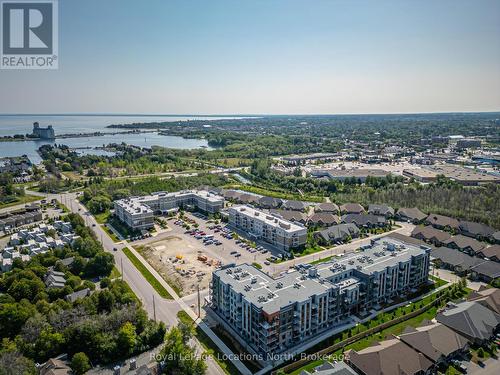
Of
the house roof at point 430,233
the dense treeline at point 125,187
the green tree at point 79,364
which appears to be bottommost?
the green tree at point 79,364

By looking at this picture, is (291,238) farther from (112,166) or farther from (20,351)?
(112,166)

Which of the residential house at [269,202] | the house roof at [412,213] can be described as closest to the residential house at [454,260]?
the house roof at [412,213]

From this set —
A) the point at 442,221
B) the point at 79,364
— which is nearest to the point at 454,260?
the point at 442,221

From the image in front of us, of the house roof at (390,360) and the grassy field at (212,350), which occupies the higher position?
the house roof at (390,360)

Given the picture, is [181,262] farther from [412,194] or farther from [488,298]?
[412,194]

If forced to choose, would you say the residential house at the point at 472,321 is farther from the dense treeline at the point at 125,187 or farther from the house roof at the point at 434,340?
the dense treeline at the point at 125,187

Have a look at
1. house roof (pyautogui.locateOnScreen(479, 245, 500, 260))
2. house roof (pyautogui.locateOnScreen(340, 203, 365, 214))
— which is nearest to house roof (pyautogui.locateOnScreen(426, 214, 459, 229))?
house roof (pyautogui.locateOnScreen(479, 245, 500, 260))
